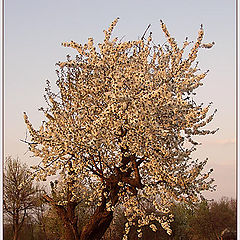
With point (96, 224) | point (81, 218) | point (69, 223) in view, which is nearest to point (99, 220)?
point (96, 224)

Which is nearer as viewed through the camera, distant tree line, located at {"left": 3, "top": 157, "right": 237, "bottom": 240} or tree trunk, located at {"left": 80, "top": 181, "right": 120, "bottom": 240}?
tree trunk, located at {"left": 80, "top": 181, "right": 120, "bottom": 240}

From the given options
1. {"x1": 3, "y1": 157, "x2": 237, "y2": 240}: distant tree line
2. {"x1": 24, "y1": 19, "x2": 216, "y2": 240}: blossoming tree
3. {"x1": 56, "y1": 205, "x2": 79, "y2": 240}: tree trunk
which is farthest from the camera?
{"x1": 3, "y1": 157, "x2": 237, "y2": 240}: distant tree line

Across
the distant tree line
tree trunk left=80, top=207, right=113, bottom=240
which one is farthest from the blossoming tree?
the distant tree line

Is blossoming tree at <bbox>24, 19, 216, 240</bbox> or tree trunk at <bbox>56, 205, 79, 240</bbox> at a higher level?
blossoming tree at <bbox>24, 19, 216, 240</bbox>

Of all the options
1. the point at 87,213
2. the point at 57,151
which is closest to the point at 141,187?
the point at 57,151

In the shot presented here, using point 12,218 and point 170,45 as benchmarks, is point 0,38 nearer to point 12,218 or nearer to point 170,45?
point 170,45

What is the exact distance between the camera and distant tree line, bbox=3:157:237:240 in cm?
1234

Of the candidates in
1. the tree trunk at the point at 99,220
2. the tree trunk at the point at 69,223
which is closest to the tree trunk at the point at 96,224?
the tree trunk at the point at 99,220

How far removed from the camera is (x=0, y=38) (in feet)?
21.4

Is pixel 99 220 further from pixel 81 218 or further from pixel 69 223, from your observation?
pixel 81 218

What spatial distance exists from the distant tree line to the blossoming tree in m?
6.06

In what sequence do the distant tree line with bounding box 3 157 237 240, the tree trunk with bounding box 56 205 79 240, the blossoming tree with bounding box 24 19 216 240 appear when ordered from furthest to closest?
the distant tree line with bounding box 3 157 237 240, the tree trunk with bounding box 56 205 79 240, the blossoming tree with bounding box 24 19 216 240

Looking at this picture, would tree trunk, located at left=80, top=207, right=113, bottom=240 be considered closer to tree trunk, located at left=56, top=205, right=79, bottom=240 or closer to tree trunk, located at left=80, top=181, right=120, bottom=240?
tree trunk, located at left=80, top=181, right=120, bottom=240

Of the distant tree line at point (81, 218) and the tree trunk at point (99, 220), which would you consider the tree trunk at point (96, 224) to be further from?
the distant tree line at point (81, 218)
